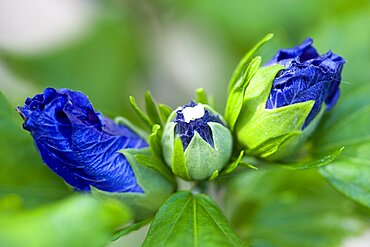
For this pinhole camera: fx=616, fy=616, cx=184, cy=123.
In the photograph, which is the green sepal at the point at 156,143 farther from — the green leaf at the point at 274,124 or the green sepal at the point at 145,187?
Answer: the green leaf at the point at 274,124

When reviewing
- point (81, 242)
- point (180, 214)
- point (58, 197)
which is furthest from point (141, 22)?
point (81, 242)

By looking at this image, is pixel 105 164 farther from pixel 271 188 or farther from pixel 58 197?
pixel 271 188

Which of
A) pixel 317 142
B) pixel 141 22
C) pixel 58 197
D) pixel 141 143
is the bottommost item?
pixel 317 142

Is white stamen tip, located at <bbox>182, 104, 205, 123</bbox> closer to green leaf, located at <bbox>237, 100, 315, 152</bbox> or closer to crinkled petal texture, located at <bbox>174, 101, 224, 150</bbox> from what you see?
crinkled petal texture, located at <bbox>174, 101, 224, 150</bbox>

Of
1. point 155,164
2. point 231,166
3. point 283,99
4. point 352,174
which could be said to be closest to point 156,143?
point 155,164

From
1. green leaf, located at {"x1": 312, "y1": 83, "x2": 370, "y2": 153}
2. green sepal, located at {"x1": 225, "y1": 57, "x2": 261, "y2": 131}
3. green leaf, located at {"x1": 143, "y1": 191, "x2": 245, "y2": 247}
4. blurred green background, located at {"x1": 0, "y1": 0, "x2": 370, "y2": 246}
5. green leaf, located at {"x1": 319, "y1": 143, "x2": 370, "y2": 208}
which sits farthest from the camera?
blurred green background, located at {"x1": 0, "y1": 0, "x2": 370, "y2": 246}

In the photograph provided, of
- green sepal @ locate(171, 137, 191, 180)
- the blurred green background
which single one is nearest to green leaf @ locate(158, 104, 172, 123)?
green sepal @ locate(171, 137, 191, 180)
